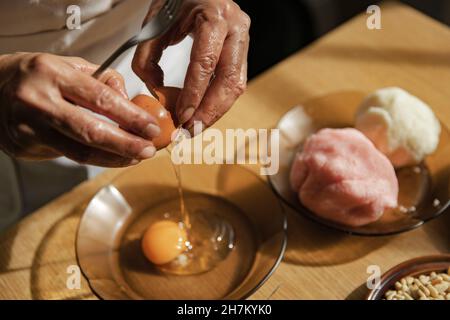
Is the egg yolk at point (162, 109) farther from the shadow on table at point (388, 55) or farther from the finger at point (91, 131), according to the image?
the shadow on table at point (388, 55)

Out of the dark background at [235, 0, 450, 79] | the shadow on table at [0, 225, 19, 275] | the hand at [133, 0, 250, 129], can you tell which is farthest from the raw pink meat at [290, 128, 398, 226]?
the dark background at [235, 0, 450, 79]

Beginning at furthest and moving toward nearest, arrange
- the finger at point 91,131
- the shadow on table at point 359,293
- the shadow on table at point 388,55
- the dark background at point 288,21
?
the dark background at point 288,21 → the shadow on table at point 388,55 → the shadow on table at point 359,293 → the finger at point 91,131

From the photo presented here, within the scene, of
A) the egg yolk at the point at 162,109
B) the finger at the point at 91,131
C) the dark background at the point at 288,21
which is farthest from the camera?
the dark background at the point at 288,21

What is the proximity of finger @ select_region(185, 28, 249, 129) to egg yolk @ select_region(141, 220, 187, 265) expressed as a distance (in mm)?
230

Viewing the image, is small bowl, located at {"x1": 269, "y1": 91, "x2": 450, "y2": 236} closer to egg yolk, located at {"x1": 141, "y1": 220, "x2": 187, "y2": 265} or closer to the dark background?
egg yolk, located at {"x1": 141, "y1": 220, "x2": 187, "y2": 265}

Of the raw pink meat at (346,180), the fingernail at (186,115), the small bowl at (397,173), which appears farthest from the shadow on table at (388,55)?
the fingernail at (186,115)

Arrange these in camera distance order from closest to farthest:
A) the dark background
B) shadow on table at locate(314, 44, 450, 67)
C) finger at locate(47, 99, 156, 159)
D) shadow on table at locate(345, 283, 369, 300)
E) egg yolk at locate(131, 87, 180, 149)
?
finger at locate(47, 99, 156, 159), egg yolk at locate(131, 87, 180, 149), shadow on table at locate(345, 283, 369, 300), shadow on table at locate(314, 44, 450, 67), the dark background

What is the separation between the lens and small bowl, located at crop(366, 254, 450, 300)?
895 mm

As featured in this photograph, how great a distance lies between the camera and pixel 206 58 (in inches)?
34.7

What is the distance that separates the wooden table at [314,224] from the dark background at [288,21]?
0.71m

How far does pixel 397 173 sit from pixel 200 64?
45 centimetres

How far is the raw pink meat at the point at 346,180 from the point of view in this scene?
96cm

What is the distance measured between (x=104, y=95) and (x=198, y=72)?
0.18 m

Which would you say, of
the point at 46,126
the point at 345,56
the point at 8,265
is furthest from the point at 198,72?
the point at 345,56
